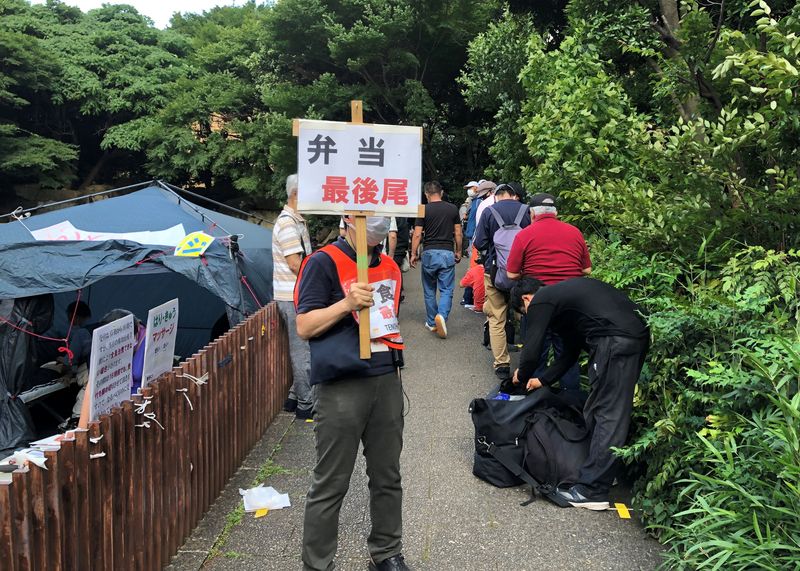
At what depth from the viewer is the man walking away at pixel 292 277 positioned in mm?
5059

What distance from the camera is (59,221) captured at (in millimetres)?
7336

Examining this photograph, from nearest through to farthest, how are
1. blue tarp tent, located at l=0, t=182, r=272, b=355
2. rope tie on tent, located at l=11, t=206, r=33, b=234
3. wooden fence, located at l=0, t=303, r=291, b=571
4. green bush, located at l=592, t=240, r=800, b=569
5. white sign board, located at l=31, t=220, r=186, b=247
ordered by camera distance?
wooden fence, located at l=0, t=303, r=291, b=571, green bush, located at l=592, t=240, r=800, b=569, blue tarp tent, located at l=0, t=182, r=272, b=355, white sign board, located at l=31, t=220, r=186, b=247, rope tie on tent, located at l=11, t=206, r=33, b=234

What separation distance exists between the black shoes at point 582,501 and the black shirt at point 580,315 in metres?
0.80

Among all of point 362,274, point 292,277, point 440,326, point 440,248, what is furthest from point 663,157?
point 440,326

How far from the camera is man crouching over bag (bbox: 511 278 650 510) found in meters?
3.72

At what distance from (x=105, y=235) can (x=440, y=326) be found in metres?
4.04

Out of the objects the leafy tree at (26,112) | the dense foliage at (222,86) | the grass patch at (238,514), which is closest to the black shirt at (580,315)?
the grass patch at (238,514)

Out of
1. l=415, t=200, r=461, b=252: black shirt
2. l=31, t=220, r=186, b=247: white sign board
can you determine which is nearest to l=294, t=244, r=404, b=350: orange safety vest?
l=415, t=200, r=461, b=252: black shirt

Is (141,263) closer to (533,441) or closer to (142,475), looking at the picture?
(142,475)

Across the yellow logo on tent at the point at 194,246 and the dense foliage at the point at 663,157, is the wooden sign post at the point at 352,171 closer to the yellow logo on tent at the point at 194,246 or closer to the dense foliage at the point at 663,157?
the dense foliage at the point at 663,157

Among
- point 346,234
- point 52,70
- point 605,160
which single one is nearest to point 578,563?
point 346,234

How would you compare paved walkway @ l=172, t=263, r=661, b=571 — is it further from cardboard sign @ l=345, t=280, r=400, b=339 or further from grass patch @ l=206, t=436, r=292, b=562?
cardboard sign @ l=345, t=280, r=400, b=339

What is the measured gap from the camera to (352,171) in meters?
2.92

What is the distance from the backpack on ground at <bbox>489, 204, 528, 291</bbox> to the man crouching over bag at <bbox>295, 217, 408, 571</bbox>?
3239mm
